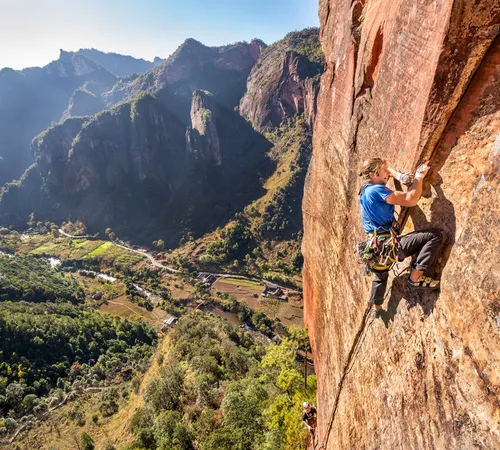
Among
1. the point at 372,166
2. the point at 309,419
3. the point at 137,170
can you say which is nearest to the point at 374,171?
the point at 372,166

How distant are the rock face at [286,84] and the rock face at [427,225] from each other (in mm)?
113803

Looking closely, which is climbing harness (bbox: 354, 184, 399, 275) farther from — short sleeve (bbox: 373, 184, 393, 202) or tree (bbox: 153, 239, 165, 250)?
tree (bbox: 153, 239, 165, 250)

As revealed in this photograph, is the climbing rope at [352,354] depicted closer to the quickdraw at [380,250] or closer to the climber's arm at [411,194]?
the quickdraw at [380,250]

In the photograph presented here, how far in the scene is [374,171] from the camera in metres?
5.61

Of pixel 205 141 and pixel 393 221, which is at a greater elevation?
pixel 205 141

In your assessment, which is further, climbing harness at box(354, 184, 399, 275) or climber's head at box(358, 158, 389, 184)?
climbing harness at box(354, 184, 399, 275)

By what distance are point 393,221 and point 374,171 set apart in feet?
3.60

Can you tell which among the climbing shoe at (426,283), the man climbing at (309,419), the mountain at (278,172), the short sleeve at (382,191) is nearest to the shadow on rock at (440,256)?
the climbing shoe at (426,283)

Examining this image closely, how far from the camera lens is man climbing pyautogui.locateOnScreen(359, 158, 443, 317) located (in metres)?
5.09

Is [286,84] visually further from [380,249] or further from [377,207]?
[380,249]

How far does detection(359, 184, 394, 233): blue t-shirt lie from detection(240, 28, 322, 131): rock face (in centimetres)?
11712

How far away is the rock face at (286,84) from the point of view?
123088mm

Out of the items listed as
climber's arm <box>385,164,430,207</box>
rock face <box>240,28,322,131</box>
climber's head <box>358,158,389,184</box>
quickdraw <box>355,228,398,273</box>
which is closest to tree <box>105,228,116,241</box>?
rock face <box>240,28,322,131</box>

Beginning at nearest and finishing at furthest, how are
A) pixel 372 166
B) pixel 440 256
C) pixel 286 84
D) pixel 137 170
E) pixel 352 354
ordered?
pixel 440 256 < pixel 372 166 < pixel 352 354 < pixel 286 84 < pixel 137 170
